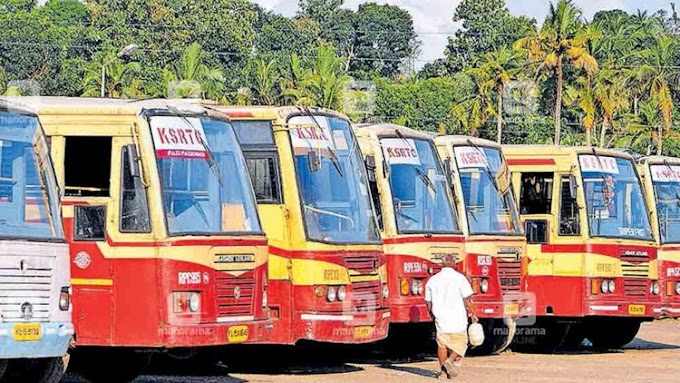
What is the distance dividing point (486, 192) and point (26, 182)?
9.50 m

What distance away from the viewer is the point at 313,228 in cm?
1834

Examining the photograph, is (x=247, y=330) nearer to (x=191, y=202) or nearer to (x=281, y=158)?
(x=191, y=202)

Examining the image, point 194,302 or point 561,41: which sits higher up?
point 561,41

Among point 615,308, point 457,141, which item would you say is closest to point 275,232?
point 457,141

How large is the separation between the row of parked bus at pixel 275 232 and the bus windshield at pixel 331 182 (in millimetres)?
24

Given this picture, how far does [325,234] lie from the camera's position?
18453mm

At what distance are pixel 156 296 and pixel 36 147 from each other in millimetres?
1954

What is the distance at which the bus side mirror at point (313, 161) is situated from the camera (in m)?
18.6

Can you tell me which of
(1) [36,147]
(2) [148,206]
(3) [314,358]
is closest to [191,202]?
(2) [148,206]

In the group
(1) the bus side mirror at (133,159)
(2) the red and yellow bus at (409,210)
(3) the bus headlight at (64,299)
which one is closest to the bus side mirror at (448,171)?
(2) the red and yellow bus at (409,210)

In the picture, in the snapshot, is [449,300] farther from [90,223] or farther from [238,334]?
[90,223]

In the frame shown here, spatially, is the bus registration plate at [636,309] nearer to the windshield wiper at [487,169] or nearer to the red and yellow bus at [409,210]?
the windshield wiper at [487,169]

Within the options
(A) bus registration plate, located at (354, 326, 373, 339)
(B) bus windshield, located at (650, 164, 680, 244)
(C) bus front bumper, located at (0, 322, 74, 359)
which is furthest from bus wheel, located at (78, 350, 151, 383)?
(B) bus windshield, located at (650, 164, 680, 244)

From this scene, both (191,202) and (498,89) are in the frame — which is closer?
(191,202)
